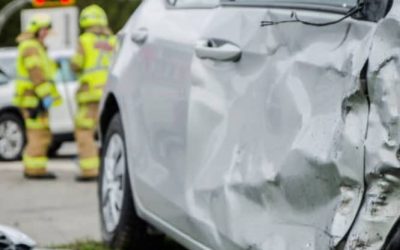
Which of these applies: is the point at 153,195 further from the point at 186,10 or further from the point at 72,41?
the point at 72,41

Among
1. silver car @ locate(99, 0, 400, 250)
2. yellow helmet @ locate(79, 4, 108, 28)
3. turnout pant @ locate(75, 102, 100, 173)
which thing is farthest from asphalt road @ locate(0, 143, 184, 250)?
yellow helmet @ locate(79, 4, 108, 28)

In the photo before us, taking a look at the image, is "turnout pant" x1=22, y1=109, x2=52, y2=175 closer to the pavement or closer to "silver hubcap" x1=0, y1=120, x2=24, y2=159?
the pavement

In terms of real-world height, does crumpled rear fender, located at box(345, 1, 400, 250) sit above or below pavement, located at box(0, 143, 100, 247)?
above

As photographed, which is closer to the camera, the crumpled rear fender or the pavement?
the crumpled rear fender

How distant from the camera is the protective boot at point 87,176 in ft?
34.0

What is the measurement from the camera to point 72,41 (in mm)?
22047

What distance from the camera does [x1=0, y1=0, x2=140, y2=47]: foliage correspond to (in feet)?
158

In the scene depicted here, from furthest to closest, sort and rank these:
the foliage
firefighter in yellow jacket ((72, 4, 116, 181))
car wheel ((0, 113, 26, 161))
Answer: the foliage → car wheel ((0, 113, 26, 161)) → firefighter in yellow jacket ((72, 4, 116, 181))

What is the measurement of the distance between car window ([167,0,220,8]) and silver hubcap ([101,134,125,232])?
0.84 meters

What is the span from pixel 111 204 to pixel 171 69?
3.87 ft

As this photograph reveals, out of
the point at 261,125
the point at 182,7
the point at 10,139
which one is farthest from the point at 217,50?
the point at 10,139

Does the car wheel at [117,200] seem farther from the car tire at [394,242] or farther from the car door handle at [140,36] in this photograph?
the car tire at [394,242]

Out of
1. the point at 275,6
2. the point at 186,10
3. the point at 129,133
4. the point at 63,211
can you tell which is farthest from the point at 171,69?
the point at 63,211

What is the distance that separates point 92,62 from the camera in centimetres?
1087
